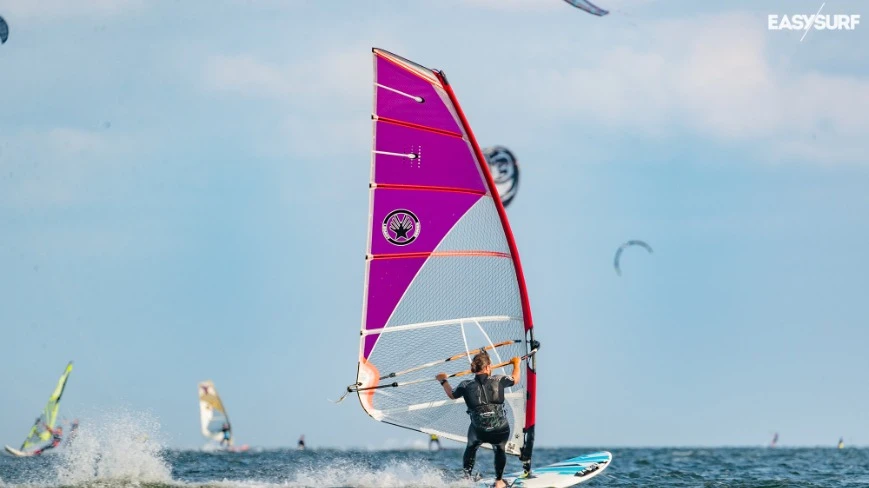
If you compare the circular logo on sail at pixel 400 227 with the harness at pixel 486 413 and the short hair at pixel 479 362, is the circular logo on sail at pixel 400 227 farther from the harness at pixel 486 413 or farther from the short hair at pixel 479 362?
the harness at pixel 486 413


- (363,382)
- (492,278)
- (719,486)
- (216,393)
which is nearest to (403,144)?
(492,278)

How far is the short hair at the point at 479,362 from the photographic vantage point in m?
11.5

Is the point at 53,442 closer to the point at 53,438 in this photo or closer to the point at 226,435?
the point at 53,438

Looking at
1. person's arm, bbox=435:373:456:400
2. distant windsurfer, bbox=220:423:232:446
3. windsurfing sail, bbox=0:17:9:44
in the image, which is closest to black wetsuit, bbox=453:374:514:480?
person's arm, bbox=435:373:456:400

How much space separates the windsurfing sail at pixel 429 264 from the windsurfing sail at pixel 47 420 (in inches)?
731

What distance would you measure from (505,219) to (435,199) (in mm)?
815

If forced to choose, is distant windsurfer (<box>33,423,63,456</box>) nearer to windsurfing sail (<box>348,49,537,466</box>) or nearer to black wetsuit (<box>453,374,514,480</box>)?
windsurfing sail (<box>348,49,537,466</box>)

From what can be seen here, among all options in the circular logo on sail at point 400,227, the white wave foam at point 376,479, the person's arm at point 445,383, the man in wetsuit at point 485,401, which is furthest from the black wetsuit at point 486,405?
the circular logo on sail at point 400,227

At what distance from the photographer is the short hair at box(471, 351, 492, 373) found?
37.7ft

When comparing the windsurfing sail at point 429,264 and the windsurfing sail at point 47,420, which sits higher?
the windsurfing sail at point 429,264

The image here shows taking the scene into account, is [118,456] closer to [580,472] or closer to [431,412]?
[431,412]

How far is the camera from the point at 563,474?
12.8m

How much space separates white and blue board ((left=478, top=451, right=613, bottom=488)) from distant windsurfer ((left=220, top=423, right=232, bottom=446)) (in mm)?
27472

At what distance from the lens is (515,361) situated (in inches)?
475
